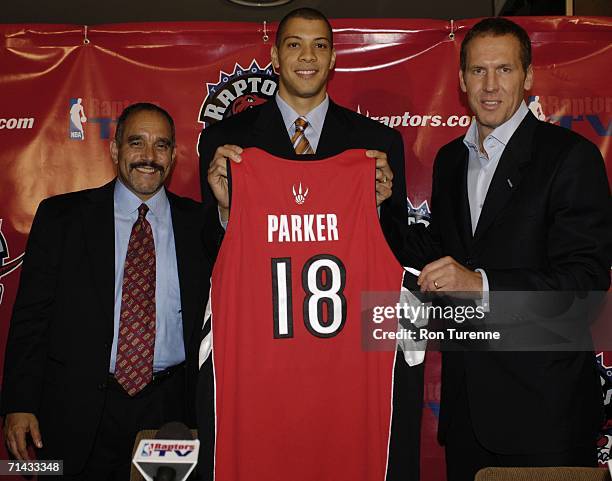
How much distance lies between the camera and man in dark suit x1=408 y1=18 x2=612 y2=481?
1.95 m

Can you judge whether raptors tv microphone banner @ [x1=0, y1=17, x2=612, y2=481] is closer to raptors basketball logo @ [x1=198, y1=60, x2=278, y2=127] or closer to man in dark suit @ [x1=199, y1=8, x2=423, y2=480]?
raptors basketball logo @ [x1=198, y1=60, x2=278, y2=127]

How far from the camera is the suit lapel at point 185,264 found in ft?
7.90

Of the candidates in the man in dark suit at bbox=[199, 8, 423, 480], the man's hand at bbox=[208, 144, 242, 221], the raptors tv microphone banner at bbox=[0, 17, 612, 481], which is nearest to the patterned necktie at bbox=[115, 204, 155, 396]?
the man in dark suit at bbox=[199, 8, 423, 480]

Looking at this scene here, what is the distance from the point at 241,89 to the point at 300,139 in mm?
860

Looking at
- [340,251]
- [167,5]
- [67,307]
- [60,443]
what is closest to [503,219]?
[340,251]

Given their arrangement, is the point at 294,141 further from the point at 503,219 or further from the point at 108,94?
the point at 108,94

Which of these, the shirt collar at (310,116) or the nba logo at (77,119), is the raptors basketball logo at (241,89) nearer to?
the nba logo at (77,119)

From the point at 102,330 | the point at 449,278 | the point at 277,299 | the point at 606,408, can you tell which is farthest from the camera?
the point at 606,408


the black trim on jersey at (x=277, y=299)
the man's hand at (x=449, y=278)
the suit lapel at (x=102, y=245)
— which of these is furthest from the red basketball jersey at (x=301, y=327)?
the suit lapel at (x=102, y=245)

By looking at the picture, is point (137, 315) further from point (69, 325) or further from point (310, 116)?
point (310, 116)

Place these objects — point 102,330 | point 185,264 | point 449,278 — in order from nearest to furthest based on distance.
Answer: point 449,278
point 102,330
point 185,264

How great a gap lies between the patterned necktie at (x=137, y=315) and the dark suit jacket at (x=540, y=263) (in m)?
1.10

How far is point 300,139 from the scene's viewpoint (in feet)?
7.87

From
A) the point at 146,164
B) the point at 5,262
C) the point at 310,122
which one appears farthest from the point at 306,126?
the point at 5,262
